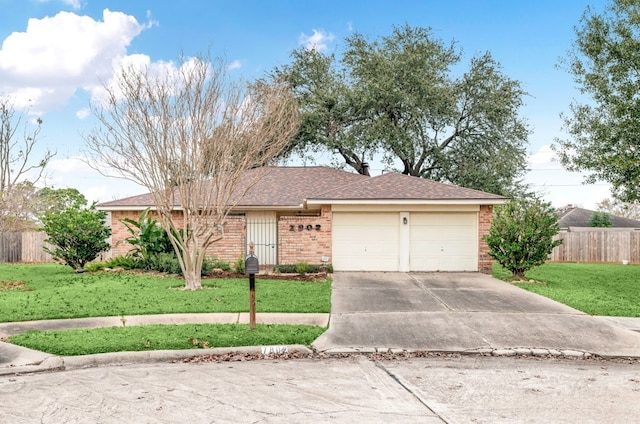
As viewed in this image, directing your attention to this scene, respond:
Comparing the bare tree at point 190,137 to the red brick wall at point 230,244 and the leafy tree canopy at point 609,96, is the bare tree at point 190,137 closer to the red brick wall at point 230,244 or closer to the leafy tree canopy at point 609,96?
the red brick wall at point 230,244

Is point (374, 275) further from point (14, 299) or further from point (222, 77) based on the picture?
point (14, 299)

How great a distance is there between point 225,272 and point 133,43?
7632mm

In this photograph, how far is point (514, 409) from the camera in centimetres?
531

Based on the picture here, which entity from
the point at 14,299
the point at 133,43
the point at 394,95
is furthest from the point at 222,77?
the point at 394,95

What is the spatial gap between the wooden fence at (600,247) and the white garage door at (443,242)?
34.0 feet

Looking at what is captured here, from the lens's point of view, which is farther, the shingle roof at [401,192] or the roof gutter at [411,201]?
the shingle roof at [401,192]

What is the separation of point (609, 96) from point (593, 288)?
256 inches

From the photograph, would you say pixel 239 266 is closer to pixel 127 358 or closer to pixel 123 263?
pixel 123 263

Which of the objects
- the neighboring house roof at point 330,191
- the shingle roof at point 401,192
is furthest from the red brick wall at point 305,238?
the shingle roof at point 401,192

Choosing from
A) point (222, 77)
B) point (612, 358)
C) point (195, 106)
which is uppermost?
point (222, 77)

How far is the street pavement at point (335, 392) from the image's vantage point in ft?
16.6

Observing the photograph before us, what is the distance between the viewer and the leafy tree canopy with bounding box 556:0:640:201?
16.6 m

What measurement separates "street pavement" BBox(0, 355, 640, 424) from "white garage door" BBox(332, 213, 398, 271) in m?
10.5

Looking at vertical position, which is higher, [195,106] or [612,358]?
[195,106]
